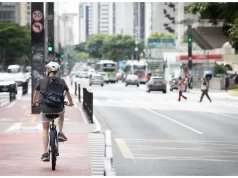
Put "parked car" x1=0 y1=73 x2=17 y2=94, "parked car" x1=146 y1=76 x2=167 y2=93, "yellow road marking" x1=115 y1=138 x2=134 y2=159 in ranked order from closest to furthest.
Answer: "yellow road marking" x1=115 y1=138 x2=134 y2=159, "parked car" x1=0 y1=73 x2=17 y2=94, "parked car" x1=146 y1=76 x2=167 y2=93

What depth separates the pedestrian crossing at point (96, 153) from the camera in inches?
534

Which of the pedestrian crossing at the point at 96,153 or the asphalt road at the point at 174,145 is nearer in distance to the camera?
the pedestrian crossing at the point at 96,153

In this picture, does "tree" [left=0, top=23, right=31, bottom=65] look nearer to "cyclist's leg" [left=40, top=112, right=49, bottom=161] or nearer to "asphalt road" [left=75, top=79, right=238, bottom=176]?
"asphalt road" [left=75, top=79, right=238, bottom=176]

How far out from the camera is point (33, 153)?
1642cm

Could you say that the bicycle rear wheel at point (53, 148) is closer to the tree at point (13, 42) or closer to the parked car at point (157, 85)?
the parked car at point (157, 85)

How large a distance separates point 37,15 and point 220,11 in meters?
23.7

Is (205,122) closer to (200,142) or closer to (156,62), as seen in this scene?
(200,142)

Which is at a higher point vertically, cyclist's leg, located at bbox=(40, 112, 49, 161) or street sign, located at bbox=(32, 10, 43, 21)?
street sign, located at bbox=(32, 10, 43, 21)

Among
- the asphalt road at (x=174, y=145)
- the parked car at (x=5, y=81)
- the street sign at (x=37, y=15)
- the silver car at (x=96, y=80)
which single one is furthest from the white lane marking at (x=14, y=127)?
the silver car at (x=96, y=80)

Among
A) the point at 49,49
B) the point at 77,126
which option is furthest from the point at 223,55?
the point at 77,126

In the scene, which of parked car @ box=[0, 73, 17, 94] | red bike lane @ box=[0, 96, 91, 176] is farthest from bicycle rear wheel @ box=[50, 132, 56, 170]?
parked car @ box=[0, 73, 17, 94]

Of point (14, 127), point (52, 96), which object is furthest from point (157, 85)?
point (52, 96)

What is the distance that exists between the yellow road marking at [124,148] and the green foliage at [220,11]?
96.9 ft

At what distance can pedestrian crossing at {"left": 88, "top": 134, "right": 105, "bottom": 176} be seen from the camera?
13.6 meters
